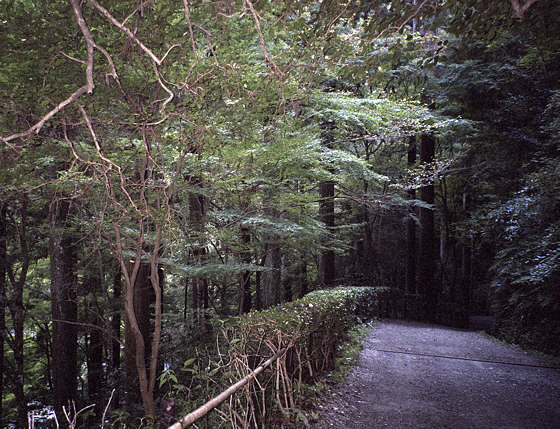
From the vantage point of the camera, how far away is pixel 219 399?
8.95 ft

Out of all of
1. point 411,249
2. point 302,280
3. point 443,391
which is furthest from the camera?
point 302,280

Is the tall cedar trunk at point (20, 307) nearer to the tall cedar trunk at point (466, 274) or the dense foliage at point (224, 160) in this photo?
the dense foliage at point (224, 160)

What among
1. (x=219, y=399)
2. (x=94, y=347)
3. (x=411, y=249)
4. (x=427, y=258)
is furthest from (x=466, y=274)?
(x=219, y=399)

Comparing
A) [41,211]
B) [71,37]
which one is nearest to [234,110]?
[71,37]

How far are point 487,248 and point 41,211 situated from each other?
2056cm

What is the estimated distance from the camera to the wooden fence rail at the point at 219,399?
2.25 metres

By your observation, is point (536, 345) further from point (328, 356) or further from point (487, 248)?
point (487, 248)

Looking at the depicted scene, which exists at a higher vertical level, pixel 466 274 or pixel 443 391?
pixel 466 274

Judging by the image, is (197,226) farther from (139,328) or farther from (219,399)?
(219,399)

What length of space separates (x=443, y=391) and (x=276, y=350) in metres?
3.29

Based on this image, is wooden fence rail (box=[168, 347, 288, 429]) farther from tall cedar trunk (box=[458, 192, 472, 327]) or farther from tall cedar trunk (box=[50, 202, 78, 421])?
tall cedar trunk (box=[458, 192, 472, 327])

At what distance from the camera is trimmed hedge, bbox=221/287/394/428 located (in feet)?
11.3

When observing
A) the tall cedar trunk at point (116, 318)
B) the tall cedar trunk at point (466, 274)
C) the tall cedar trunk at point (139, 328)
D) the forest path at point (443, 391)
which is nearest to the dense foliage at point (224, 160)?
the tall cedar trunk at point (139, 328)

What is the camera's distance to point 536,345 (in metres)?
8.71
